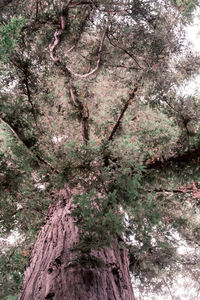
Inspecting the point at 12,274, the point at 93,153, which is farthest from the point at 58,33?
the point at 12,274

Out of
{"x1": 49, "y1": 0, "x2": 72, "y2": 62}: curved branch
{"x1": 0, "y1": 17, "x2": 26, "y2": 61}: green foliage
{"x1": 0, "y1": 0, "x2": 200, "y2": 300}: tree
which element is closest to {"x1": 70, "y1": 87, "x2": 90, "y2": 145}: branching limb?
{"x1": 0, "y1": 0, "x2": 200, "y2": 300}: tree

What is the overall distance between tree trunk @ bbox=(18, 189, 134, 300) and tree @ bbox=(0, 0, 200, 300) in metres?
0.01

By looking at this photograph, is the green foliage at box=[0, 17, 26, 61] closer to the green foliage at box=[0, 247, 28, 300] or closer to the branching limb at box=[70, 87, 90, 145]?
the branching limb at box=[70, 87, 90, 145]

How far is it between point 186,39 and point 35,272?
6.62m

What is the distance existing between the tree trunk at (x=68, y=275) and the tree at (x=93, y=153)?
0.6 inches

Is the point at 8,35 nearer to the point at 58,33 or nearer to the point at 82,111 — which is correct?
the point at 58,33

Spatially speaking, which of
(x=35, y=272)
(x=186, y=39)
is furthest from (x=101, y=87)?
(x=35, y=272)

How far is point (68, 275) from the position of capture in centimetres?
259

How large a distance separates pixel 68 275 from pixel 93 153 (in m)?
1.71

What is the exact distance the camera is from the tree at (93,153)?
9.40 feet

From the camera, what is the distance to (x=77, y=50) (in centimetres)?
735

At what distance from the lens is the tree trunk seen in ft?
7.94

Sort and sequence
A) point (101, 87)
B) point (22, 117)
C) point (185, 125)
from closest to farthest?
1. point (185, 125)
2. point (22, 117)
3. point (101, 87)

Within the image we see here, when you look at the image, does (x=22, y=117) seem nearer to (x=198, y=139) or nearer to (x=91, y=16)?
(x=198, y=139)
